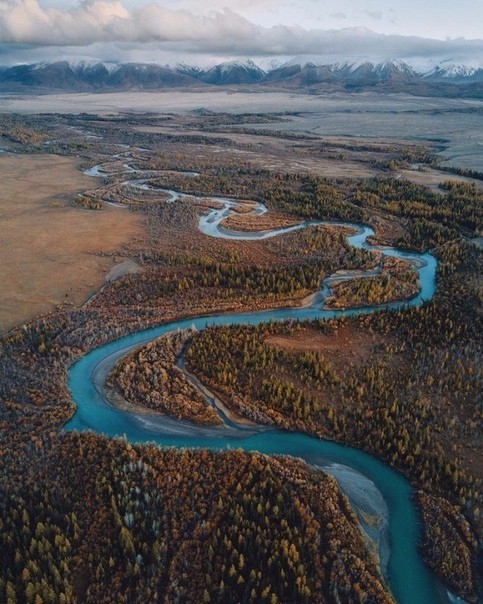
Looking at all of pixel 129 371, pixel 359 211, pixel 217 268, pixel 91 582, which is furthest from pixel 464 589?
pixel 359 211

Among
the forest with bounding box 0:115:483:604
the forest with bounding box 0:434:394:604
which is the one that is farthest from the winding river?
the forest with bounding box 0:434:394:604

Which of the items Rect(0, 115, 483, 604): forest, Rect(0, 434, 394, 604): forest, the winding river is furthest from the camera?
the winding river

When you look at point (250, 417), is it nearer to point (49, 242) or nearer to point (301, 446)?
point (301, 446)

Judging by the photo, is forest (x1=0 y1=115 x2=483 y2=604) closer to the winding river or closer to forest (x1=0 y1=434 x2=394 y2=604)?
forest (x1=0 y1=434 x2=394 y2=604)

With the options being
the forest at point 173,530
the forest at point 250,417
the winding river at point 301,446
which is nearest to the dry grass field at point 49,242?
the forest at point 250,417

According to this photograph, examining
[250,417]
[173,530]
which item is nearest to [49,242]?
[250,417]

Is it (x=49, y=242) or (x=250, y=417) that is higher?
(x=49, y=242)
